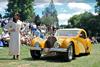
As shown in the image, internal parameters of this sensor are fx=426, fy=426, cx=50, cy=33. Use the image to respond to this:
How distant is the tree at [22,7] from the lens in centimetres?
8469

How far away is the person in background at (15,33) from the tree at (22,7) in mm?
64276

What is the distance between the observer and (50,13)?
12531 cm

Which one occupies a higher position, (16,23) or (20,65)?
(16,23)

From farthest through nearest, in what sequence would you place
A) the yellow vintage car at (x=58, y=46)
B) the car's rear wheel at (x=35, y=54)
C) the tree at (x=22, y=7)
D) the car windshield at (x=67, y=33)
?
the tree at (x=22, y=7) → the car windshield at (x=67, y=33) → the car's rear wheel at (x=35, y=54) → the yellow vintage car at (x=58, y=46)

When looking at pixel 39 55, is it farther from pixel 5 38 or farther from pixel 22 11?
pixel 22 11

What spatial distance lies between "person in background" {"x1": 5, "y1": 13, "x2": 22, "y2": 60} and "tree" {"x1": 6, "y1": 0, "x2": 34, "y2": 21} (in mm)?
64276

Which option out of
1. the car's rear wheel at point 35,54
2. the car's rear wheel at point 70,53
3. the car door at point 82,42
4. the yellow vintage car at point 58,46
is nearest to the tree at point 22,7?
the car door at point 82,42

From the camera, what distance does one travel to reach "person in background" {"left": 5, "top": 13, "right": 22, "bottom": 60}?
18938 millimetres

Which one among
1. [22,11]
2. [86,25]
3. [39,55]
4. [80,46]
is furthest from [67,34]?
[86,25]

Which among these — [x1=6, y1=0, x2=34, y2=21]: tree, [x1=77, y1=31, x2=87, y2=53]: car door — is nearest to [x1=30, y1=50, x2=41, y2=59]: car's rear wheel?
[x1=77, y1=31, x2=87, y2=53]: car door

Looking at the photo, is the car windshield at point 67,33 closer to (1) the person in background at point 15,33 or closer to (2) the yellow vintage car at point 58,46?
(2) the yellow vintage car at point 58,46

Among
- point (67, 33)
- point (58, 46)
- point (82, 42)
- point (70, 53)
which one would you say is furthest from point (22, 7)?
point (58, 46)

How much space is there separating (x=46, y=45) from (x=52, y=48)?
68 cm

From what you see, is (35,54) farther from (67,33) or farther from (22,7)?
(22,7)
